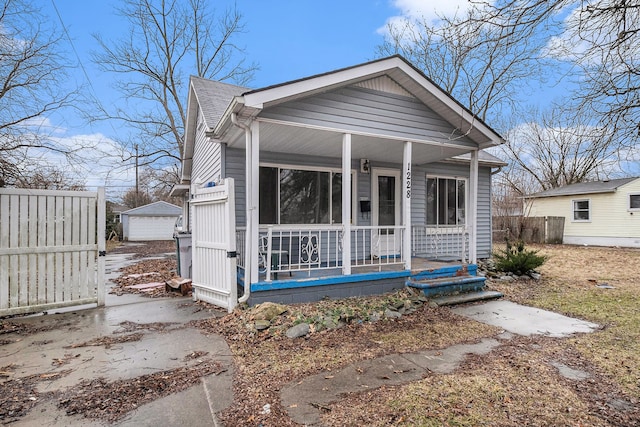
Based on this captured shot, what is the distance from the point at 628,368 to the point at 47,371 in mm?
5922

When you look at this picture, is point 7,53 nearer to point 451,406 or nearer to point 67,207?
point 67,207

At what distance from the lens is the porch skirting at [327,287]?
16.4ft

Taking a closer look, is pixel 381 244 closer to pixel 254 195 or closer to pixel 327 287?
pixel 327 287

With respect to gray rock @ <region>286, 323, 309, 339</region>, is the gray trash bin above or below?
above

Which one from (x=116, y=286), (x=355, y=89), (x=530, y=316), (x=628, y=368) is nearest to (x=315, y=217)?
(x=355, y=89)

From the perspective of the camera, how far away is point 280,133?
18.8 feet

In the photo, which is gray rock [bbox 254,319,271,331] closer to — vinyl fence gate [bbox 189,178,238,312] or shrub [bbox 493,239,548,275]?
vinyl fence gate [bbox 189,178,238,312]

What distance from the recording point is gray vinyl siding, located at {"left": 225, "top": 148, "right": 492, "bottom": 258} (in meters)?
6.64

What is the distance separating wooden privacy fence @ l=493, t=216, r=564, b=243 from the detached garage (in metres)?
24.8

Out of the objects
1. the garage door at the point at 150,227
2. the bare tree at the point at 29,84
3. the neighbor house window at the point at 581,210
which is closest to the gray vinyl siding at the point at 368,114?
the bare tree at the point at 29,84

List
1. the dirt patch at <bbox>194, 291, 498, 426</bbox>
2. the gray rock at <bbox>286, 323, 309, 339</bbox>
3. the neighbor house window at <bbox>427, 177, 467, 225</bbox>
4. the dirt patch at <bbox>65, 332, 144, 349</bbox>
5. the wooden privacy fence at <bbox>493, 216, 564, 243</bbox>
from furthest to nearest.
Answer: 1. the wooden privacy fence at <bbox>493, 216, 564, 243</bbox>
2. the neighbor house window at <bbox>427, 177, 467, 225</bbox>
3. the gray rock at <bbox>286, 323, 309, 339</bbox>
4. the dirt patch at <bbox>65, 332, 144, 349</bbox>
5. the dirt patch at <bbox>194, 291, 498, 426</bbox>

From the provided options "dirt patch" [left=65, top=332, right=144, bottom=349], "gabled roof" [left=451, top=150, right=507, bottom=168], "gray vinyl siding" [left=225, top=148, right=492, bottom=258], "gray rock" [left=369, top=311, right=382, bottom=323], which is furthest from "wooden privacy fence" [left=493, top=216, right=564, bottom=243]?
"dirt patch" [left=65, top=332, right=144, bottom=349]

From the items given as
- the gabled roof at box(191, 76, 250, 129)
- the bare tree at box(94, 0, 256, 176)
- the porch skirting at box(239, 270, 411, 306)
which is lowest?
the porch skirting at box(239, 270, 411, 306)

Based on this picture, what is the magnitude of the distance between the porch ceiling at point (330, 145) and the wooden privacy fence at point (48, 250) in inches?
113
